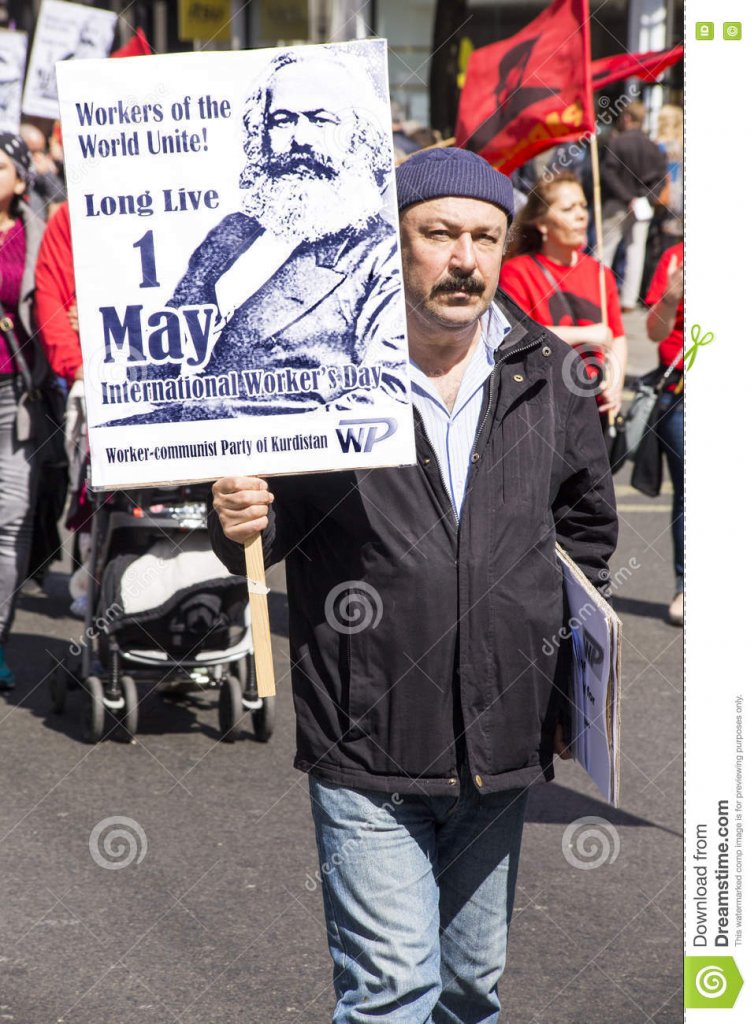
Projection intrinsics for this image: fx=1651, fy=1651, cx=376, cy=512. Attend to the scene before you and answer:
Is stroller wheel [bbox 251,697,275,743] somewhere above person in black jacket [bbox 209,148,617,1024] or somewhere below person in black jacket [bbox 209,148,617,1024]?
below

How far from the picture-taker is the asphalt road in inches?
166

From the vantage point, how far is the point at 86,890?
486cm

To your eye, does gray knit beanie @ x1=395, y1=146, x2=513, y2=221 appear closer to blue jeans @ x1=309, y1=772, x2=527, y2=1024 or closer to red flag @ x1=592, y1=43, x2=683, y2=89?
blue jeans @ x1=309, y1=772, x2=527, y2=1024

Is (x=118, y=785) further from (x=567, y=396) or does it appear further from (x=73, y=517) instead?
(x=567, y=396)

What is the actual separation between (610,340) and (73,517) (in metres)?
2.58

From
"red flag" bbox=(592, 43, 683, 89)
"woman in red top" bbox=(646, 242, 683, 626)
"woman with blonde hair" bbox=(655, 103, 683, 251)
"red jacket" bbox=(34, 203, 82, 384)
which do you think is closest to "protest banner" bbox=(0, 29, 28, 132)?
"red flag" bbox=(592, 43, 683, 89)

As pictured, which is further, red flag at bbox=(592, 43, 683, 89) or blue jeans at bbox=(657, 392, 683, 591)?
red flag at bbox=(592, 43, 683, 89)

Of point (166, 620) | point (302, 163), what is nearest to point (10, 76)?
point (166, 620)

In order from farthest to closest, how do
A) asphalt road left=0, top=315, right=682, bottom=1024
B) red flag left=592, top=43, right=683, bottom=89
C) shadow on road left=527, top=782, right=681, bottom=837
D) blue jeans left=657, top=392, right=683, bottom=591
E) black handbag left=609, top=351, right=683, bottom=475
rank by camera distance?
red flag left=592, top=43, right=683, bottom=89, blue jeans left=657, top=392, right=683, bottom=591, black handbag left=609, top=351, right=683, bottom=475, shadow on road left=527, top=782, right=681, bottom=837, asphalt road left=0, top=315, right=682, bottom=1024

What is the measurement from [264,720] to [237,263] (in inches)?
135

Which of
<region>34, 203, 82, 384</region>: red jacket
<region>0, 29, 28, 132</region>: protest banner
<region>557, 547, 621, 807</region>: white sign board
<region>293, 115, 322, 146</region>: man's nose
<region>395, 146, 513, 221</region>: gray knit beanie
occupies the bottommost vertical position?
<region>557, 547, 621, 807</region>: white sign board

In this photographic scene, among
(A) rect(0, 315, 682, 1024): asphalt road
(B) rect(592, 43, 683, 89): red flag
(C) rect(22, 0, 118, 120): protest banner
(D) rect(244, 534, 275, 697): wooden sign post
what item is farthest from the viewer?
(C) rect(22, 0, 118, 120): protest banner

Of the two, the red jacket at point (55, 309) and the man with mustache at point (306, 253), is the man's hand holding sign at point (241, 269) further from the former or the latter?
the red jacket at point (55, 309)

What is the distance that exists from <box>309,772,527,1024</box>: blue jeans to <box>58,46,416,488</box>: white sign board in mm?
668
